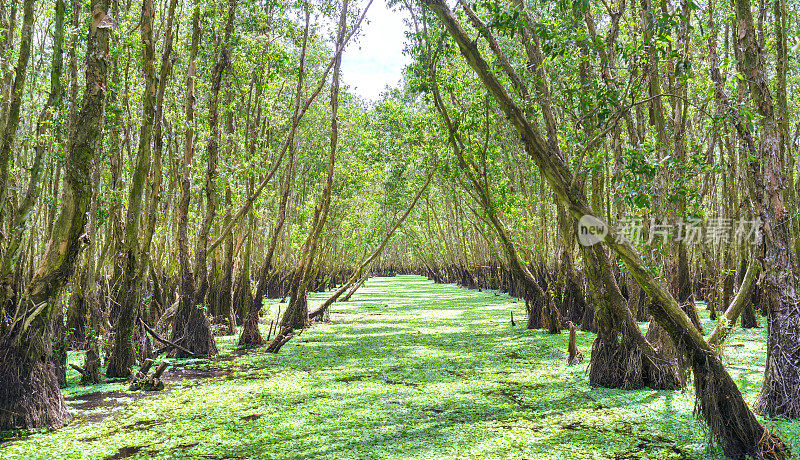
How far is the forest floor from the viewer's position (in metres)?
3.94

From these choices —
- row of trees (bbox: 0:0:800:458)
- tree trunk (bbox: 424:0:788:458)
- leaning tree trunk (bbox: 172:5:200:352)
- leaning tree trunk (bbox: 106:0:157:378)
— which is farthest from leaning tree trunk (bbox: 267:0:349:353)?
tree trunk (bbox: 424:0:788:458)

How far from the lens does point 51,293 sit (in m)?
4.39

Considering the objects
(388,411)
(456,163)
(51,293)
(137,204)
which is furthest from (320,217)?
(51,293)

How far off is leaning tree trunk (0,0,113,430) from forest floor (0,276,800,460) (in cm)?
26

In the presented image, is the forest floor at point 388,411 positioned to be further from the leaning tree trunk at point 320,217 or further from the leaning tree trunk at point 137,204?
the leaning tree trunk at point 320,217

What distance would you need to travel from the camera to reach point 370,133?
12.9 m

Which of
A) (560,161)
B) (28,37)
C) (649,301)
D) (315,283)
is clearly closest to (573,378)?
(649,301)

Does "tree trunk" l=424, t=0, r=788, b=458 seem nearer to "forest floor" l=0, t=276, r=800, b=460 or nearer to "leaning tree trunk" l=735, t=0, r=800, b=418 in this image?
"forest floor" l=0, t=276, r=800, b=460

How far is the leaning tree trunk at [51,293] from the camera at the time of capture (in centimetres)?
418

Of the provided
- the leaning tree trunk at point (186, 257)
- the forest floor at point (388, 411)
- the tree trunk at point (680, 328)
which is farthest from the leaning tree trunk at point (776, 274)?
the leaning tree trunk at point (186, 257)

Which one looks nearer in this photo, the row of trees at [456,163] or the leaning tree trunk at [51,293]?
the row of trees at [456,163]

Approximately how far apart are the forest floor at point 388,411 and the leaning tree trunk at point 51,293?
10.3 inches

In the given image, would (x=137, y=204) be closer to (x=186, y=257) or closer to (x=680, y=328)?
(x=186, y=257)

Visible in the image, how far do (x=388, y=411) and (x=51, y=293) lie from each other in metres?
2.84
